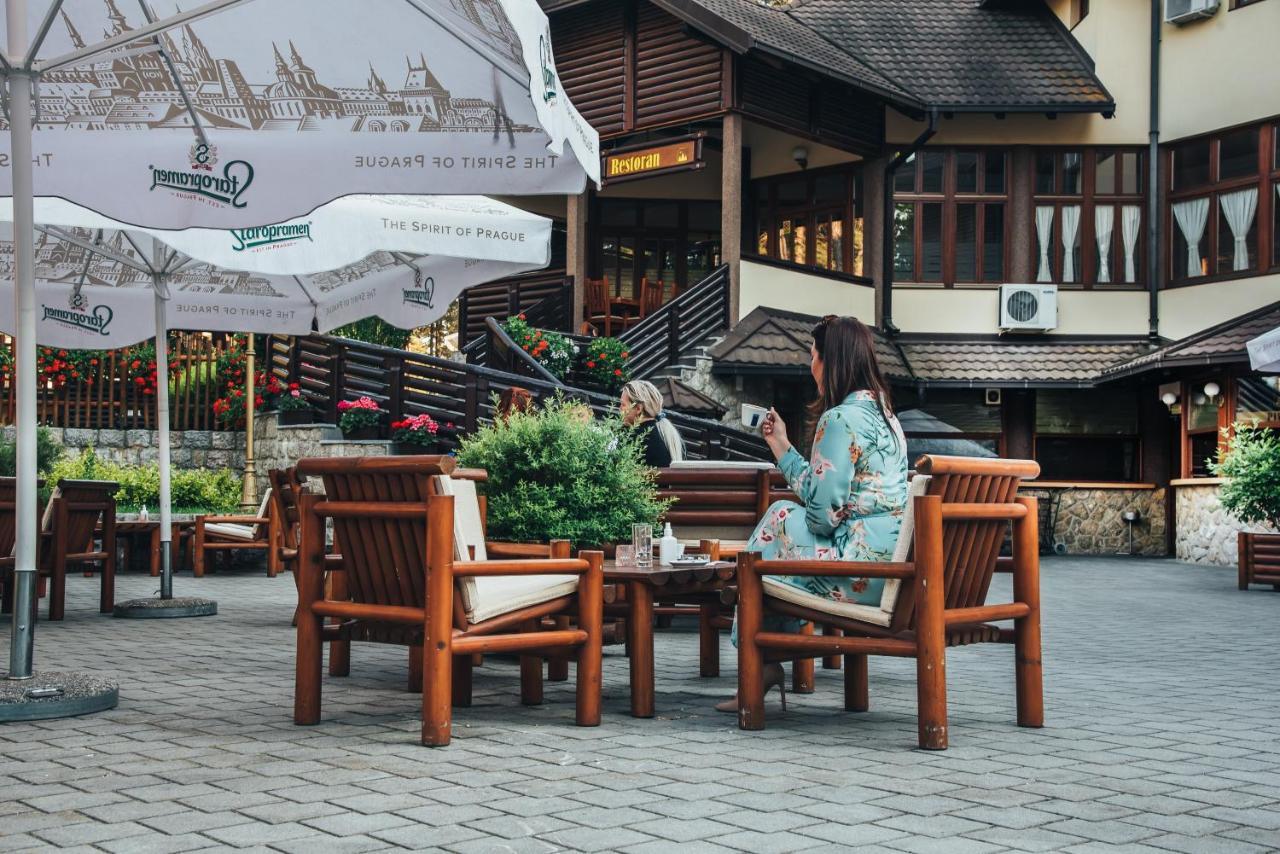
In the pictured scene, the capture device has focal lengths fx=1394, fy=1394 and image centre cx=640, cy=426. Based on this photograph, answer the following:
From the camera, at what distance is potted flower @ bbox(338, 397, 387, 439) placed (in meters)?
15.7

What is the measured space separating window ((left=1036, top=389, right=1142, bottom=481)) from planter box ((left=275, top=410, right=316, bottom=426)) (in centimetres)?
1115

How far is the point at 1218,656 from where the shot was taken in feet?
26.4

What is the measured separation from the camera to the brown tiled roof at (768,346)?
19156 millimetres

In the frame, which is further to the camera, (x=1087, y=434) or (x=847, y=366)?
(x=1087, y=434)

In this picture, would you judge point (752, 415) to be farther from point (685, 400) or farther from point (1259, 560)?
point (685, 400)

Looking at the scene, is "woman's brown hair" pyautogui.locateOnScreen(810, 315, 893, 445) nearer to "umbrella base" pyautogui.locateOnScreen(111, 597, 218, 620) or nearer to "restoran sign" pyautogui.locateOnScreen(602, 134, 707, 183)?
"umbrella base" pyautogui.locateOnScreen(111, 597, 218, 620)

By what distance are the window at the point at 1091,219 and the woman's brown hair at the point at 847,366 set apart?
17598 mm

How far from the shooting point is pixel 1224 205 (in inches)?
813

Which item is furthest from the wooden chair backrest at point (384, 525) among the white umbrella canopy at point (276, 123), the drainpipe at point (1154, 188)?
the drainpipe at point (1154, 188)

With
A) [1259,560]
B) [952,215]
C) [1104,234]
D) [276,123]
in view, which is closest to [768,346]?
[952,215]

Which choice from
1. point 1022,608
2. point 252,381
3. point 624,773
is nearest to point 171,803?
point 624,773

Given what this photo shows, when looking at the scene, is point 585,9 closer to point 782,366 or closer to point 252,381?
point 782,366

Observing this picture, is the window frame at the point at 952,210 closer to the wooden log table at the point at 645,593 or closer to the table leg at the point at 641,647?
the wooden log table at the point at 645,593

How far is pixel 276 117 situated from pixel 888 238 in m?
16.3
